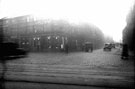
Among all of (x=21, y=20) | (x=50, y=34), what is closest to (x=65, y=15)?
(x=50, y=34)

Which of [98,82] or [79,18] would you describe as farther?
[79,18]

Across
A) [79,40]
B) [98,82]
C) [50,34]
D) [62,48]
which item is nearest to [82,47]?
[79,40]

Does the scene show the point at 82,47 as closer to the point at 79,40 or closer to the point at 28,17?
the point at 79,40

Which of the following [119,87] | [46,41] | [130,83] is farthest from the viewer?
[46,41]

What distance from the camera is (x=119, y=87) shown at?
4.16 metres

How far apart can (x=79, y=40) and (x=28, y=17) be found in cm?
1772

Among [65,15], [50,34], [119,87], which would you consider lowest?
[119,87]

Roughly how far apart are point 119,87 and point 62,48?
24800mm

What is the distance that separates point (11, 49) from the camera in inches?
614

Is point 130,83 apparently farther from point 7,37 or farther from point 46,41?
point 7,37

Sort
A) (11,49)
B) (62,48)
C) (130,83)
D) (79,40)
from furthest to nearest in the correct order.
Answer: (79,40), (62,48), (11,49), (130,83)

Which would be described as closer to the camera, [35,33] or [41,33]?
[41,33]

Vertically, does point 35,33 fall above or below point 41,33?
above

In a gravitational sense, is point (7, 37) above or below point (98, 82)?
above
